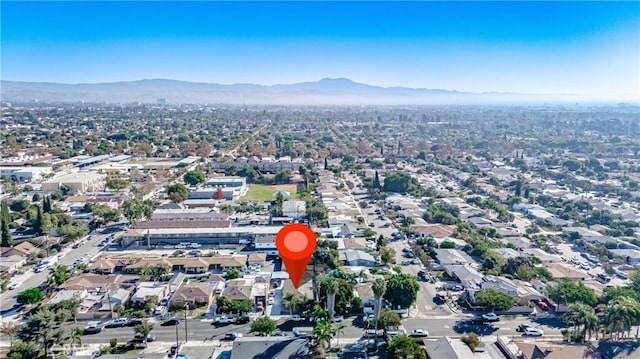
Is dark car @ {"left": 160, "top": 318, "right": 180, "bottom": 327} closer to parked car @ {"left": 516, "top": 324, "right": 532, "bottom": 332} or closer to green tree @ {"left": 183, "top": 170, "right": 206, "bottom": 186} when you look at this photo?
parked car @ {"left": 516, "top": 324, "right": 532, "bottom": 332}

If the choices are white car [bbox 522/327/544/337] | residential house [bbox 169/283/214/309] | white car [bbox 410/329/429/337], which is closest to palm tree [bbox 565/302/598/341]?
white car [bbox 522/327/544/337]

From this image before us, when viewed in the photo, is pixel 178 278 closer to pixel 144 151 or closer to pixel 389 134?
pixel 144 151

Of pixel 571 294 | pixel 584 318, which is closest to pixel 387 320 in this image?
pixel 584 318

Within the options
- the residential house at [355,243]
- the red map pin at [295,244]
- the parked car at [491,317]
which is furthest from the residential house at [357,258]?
the red map pin at [295,244]

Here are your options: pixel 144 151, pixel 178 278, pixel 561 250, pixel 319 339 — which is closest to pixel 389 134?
pixel 144 151

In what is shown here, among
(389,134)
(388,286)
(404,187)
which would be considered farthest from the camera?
(389,134)

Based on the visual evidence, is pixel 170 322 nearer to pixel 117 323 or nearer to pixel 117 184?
pixel 117 323
